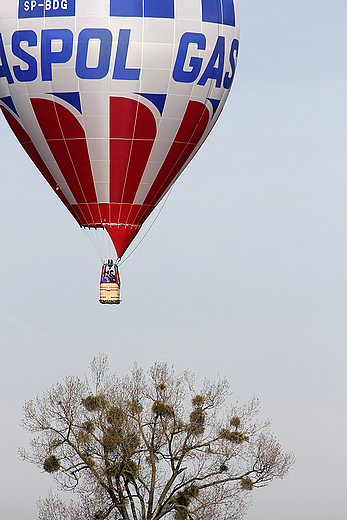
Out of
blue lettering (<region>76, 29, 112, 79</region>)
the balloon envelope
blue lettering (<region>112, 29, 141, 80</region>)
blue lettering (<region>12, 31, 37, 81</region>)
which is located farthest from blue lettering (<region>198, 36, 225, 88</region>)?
blue lettering (<region>12, 31, 37, 81</region>)

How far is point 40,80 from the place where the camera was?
31.8 meters

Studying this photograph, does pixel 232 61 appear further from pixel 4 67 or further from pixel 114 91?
pixel 4 67

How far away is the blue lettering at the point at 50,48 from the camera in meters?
31.2

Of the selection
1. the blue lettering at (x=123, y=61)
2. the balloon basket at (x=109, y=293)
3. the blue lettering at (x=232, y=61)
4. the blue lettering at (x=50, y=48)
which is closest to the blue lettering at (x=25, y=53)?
the blue lettering at (x=50, y=48)

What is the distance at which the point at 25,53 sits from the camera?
104 ft

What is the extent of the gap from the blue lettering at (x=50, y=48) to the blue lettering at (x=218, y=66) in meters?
4.23

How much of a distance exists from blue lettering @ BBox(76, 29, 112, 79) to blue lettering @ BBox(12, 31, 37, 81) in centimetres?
146

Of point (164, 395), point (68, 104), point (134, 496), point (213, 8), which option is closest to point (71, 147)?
point (68, 104)

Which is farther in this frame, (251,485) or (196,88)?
(251,485)

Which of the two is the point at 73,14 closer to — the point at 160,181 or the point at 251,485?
the point at 160,181

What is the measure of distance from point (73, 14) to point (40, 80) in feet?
7.33

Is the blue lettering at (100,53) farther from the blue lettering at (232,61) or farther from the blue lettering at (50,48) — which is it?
the blue lettering at (232,61)

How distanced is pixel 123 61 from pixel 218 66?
340cm

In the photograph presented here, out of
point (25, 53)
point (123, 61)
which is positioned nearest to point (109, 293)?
point (123, 61)
